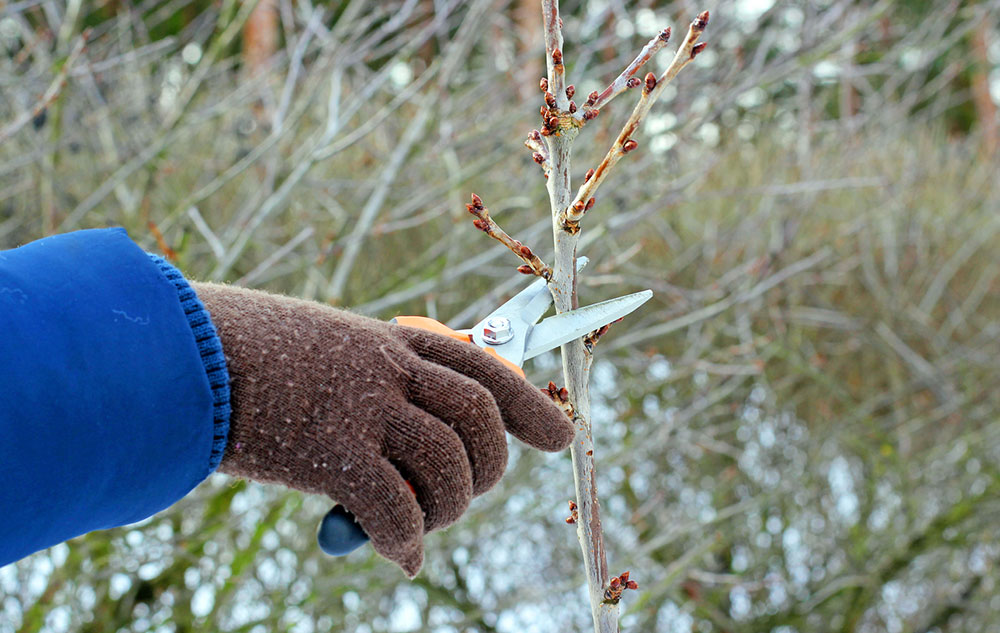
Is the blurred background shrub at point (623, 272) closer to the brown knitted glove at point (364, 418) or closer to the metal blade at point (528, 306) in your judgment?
the metal blade at point (528, 306)

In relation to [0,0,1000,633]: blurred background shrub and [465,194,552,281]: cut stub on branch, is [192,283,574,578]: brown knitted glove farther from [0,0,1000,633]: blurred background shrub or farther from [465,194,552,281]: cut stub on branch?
[0,0,1000,633]: blurred background shrub

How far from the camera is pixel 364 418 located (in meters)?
1.13

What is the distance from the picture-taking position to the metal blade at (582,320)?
47.3 inches

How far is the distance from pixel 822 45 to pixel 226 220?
245cm

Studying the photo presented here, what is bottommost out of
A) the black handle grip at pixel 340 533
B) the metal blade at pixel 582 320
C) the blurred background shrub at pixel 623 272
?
the blurred background shrub at pixel 623 272

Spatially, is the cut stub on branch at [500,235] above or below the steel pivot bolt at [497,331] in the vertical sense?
above

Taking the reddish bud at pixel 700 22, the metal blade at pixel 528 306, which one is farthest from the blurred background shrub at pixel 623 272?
the reddish bud at pixel 700 22

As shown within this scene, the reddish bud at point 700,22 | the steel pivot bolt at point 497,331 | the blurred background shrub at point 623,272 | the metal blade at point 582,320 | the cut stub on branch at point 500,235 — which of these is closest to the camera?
the reddish bud at point 700,22

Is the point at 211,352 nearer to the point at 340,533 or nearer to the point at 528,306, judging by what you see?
the point at 340,533

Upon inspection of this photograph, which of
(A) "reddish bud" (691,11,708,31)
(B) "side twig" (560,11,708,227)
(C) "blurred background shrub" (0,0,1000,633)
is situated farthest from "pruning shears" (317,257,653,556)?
(C) "blurred background shrub" (0,0,1000,633)

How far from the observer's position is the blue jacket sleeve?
1.00 metres

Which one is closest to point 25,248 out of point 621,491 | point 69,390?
point 69,390

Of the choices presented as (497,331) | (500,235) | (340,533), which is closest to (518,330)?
(497,331)

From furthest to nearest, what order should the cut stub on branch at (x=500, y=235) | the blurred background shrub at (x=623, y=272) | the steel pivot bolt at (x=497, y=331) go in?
the blurred background shrub at (x=623, y=272), the steel pivot bolt at (x=497, y=331), the cut stub on branch at (x=500, y=235)
